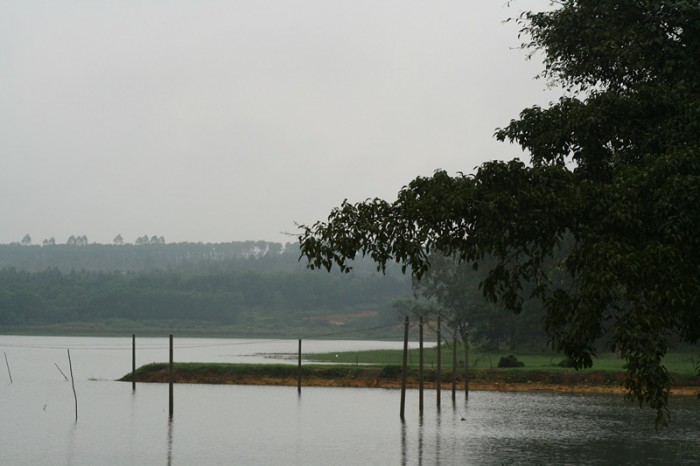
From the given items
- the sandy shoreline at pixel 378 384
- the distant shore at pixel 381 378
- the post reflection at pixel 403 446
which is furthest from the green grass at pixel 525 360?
the post reflection at pixel 403 446

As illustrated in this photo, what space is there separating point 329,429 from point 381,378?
28.1m

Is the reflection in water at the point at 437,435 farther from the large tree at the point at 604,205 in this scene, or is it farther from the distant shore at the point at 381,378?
the distant shore at the point at 381,378

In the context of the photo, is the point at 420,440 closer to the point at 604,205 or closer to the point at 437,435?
the point at 437,435

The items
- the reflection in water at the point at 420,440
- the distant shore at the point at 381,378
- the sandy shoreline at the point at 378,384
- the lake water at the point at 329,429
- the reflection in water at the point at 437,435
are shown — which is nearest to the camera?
the reflection in water at the point at 437,435

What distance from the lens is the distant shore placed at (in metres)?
69.4

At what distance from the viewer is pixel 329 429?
49.4 metres

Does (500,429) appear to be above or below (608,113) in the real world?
below

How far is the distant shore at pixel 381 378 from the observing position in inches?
2734

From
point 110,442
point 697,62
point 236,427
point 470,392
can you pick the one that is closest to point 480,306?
point 470,392

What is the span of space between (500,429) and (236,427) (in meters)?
13.7

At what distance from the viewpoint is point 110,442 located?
43906 mm

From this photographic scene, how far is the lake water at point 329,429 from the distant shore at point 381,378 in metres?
1.43

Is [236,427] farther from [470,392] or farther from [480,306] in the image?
[480,306]

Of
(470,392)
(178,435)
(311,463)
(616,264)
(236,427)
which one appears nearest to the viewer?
(616,264)
